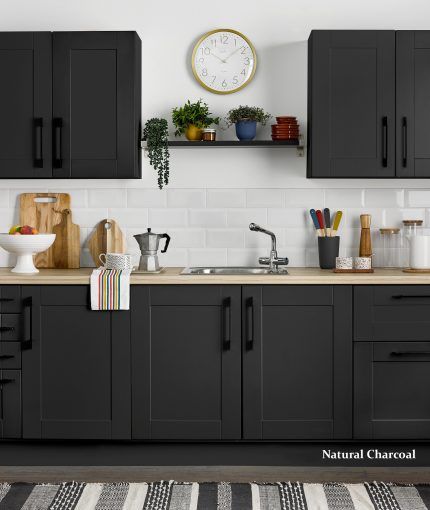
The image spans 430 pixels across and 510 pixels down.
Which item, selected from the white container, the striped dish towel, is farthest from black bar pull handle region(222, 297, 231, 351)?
the white container

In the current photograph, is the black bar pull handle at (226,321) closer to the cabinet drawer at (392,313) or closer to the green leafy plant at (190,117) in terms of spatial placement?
the cabinet drawer at (392,313)

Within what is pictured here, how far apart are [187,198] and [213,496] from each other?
5.66 feet

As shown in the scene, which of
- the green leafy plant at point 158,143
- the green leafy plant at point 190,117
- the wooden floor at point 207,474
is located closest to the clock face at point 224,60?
the green leafy plant at point 190,117

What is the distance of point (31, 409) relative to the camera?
347 centimetres

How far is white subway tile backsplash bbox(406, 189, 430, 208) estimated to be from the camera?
405 centimetres

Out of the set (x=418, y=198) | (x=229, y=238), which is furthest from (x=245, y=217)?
(x=418, y=198)

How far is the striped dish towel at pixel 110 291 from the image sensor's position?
135 inches

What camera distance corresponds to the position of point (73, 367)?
11.4 ft

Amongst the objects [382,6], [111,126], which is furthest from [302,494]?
[382,6]

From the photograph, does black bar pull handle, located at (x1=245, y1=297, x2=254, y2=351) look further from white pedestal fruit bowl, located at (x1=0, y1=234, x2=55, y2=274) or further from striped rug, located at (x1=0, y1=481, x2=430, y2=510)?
white pedestal fruit bowl, located at (x1=0, y1=234, x2=55, y2=274)

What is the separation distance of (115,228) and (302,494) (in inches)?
72.6

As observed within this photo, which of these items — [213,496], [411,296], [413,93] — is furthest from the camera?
[413,93]

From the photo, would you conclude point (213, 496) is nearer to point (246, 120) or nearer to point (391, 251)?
point (391, 251)

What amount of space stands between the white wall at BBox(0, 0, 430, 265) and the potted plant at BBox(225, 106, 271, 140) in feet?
0.51
